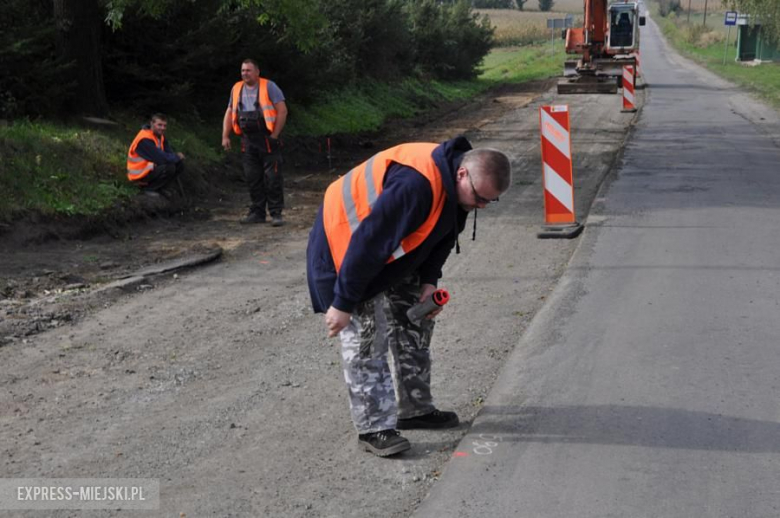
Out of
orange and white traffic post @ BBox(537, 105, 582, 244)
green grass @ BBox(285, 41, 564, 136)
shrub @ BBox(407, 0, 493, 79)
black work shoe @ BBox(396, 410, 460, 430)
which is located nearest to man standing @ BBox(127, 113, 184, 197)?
orange and white traffic post @ BBox(537, 105, 582, 244)

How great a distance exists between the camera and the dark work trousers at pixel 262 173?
1146 cm

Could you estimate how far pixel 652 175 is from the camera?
48.3 ft

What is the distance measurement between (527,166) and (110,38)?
7.41 m

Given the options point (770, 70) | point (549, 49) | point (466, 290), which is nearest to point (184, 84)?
point (466, 290)

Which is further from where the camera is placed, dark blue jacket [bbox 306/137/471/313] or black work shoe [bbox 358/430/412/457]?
black work shoe [bbox 358/430/412/457]

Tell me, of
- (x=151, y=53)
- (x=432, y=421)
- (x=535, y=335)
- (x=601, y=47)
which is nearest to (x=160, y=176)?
(x=151, y=53)

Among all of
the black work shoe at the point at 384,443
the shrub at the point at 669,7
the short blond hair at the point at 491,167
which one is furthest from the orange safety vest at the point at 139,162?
the shrub at the point at 669,7

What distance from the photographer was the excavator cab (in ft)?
119

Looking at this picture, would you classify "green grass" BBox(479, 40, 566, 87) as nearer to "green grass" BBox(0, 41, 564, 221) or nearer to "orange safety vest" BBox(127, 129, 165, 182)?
"green grass" BBox(0, 41, 564, 221)

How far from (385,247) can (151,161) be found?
8.14 m

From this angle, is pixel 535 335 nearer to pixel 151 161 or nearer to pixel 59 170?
pixel 151 161

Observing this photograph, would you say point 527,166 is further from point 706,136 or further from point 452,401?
point 452,401

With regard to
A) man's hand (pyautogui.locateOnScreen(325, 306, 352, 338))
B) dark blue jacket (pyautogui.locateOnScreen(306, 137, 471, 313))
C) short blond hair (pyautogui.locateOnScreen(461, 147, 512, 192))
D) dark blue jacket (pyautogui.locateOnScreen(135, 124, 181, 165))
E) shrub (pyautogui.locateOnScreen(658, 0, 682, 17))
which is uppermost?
shrub (pyautogui.locateOnScreen(658, 0, 682, 17))

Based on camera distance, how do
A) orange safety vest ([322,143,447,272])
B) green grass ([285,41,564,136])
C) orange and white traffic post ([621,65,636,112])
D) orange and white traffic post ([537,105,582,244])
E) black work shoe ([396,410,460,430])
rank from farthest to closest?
orange and white traffic post ([621,65,636,112]) → green grass ([285,41,564,136]) → orange and white traffic post ([537,105,582,244]) → black work shoe ([396,410,460,430]) → orange safety vest ([322,143,447,272])
